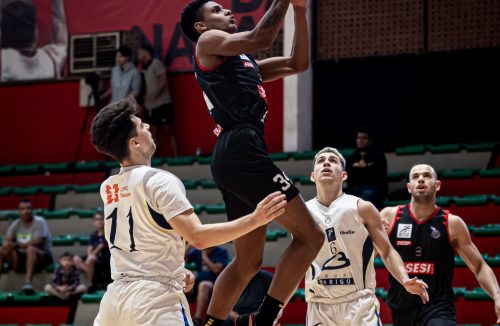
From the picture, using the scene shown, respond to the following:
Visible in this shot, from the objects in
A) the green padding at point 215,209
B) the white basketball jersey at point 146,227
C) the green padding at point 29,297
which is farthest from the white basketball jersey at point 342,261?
the green padding at point 29,297

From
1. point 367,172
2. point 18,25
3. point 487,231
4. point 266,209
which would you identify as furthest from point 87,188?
point 266,209

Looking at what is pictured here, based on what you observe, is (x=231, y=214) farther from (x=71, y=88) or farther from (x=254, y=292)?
(x=71, y=88)

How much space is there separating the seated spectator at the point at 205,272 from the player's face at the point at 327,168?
118 inches

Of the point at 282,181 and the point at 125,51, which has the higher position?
the point at 125,51

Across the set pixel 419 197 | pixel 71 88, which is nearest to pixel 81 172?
pixel 71 88

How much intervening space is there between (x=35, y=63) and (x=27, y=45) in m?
0.33

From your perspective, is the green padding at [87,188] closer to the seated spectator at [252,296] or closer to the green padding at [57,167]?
the green padding at [57,167]

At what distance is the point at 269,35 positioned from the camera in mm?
4676

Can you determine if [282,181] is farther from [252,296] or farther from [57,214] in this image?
[57,214]

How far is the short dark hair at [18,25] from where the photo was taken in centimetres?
1518

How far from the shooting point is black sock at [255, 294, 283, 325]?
474 centimetres

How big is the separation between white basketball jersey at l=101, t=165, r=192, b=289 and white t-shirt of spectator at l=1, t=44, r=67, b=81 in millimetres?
11254

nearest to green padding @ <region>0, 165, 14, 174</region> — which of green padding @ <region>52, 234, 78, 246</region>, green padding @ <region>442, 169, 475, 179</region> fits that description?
green padding @ <region>52, 234, 78, 246</region>

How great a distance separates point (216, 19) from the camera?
198 inches
